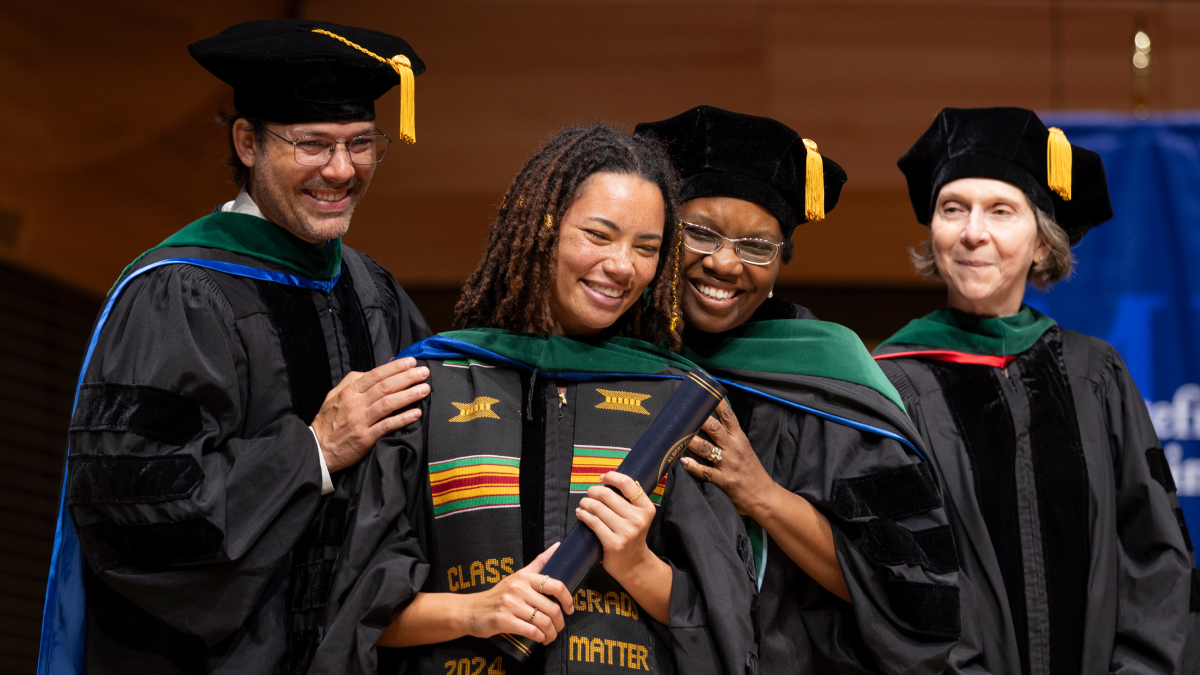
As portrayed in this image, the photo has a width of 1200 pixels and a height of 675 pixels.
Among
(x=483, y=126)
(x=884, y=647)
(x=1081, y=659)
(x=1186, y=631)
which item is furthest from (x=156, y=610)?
(x=483, y=126)

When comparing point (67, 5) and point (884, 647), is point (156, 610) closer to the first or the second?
point (884, 647)

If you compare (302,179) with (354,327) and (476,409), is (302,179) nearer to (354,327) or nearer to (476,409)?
(354,327)

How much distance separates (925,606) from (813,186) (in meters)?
0.98

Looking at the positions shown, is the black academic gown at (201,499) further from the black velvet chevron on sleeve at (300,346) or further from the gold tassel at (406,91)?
the gold tassel at (406,91)

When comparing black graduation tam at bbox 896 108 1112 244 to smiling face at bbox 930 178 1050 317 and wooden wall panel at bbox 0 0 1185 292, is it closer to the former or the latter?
smiling face at bbox 930 178 1050 317

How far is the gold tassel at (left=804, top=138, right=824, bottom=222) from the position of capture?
2.54 m

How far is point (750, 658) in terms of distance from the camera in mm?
2010

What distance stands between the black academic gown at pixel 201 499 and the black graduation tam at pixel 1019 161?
176 cm

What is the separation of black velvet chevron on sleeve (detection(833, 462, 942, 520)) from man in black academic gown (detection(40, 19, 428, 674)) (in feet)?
3.00

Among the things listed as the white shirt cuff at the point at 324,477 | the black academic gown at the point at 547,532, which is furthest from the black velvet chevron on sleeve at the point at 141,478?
the black academic gown at the point at 547,532

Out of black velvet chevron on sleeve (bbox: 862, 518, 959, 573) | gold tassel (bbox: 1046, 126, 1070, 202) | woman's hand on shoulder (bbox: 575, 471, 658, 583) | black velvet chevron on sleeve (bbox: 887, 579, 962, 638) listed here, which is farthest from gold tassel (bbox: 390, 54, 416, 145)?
gold tassel (bbox: 1046, 126, 1070, 202)

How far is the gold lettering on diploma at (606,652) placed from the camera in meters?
1.93

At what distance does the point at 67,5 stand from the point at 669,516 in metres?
4.39

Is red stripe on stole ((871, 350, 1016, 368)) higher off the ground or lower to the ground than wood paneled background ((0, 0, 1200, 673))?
lower
